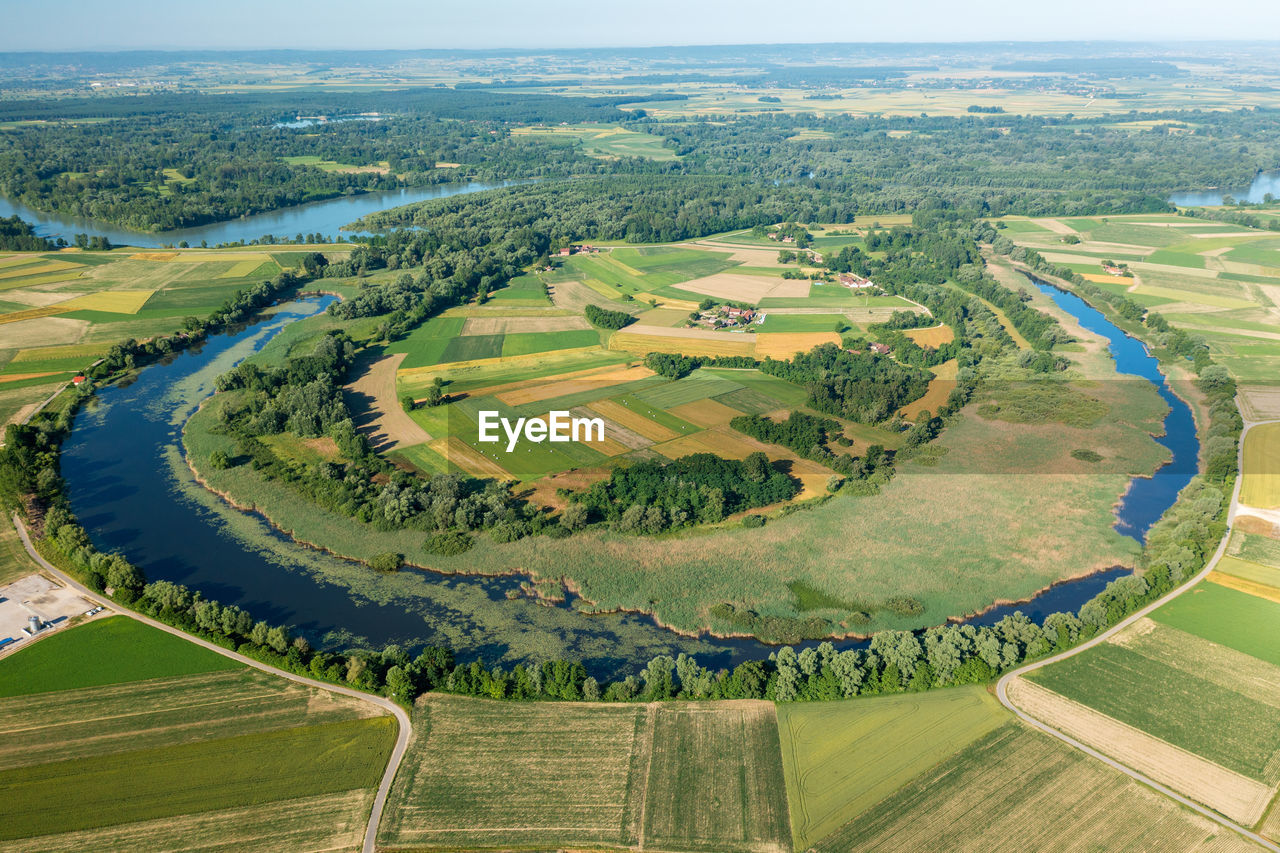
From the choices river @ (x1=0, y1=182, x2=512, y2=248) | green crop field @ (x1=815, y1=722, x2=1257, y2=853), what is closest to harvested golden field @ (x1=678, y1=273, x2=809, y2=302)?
river @ (x1=0, y1=182, x2=512, y2=248)

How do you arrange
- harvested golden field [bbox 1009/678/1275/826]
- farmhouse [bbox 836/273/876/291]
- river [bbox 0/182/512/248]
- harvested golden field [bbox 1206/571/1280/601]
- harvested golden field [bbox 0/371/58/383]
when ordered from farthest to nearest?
1. river [bbox 0/182/512/248]
2. farmhouse [bbox 836/273/876/291]
3. harvested golden field [bbox 0/371/58/383]
4. harvested golden field [bbox 1206/571/1280/601]
5. harvested golden field [bbox 1009/678/1275/826]

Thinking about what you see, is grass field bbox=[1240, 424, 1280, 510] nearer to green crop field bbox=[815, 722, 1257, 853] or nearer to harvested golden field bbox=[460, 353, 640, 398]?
green crop field bbox=[815, 722, 1257, 853]

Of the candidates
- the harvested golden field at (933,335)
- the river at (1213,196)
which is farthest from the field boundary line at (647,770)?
the river at (1213,196)

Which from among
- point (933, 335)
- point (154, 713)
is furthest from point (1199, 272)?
point (154, 713)

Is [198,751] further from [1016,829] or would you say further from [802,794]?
[1016,829]

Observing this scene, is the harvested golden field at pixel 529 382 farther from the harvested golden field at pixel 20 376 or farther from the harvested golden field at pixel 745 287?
the harvested golden field at pixel 20 376

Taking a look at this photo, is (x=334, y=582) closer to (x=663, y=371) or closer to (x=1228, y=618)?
(x=663, y=371)
